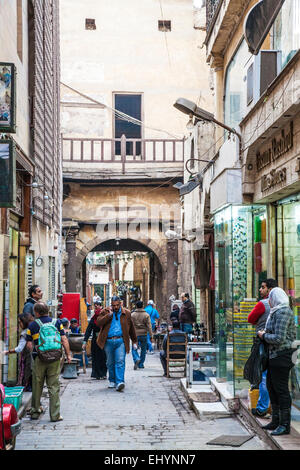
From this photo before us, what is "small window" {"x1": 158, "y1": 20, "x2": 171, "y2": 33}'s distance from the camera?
21812 millimetres

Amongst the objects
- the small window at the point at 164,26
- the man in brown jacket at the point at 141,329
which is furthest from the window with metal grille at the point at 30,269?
the small window at the point at 164,26

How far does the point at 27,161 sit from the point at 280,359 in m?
5.96

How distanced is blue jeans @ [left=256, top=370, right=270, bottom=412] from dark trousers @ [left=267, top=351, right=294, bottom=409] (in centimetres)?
56

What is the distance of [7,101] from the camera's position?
7148 millimetres

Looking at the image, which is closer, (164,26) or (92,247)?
(92,247)

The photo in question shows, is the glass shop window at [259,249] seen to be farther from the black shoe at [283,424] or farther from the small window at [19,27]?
the small window at [19,27]

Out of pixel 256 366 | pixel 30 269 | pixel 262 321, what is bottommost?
pixel 256 366

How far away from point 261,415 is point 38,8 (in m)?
8.89

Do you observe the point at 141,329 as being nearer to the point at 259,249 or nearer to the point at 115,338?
the point at 115,338

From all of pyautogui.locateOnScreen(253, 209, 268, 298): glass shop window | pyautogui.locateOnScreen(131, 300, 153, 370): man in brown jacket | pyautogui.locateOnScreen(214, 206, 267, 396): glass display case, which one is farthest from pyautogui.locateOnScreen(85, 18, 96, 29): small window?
pyautogui.locateOnScreen(253, 209, 268, 298): glass shop window

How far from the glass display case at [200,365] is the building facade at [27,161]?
263cm

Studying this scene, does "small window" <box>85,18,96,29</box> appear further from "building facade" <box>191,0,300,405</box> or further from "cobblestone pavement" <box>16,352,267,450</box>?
"cobblestone pavement" <box>16,352,267,450</box>

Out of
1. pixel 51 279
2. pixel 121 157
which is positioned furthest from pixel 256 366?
pixel 121 157

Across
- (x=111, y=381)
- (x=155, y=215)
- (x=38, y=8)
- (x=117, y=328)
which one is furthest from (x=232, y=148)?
(x=155, y=215)
